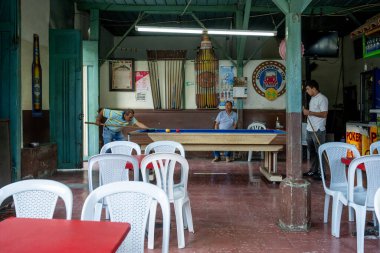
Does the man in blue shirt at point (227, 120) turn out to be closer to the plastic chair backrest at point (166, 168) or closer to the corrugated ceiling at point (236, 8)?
the corrugated ceiling at point (236, 8)

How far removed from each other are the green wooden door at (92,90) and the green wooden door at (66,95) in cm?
118

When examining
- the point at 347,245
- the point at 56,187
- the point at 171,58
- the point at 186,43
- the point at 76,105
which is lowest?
the point at 347,245

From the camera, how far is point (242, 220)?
467cm

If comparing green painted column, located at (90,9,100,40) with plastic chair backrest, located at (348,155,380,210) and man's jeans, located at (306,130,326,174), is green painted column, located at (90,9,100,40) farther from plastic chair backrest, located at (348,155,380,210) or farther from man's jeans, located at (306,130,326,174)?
plastic chair backrest, located at (348,155,380,210)

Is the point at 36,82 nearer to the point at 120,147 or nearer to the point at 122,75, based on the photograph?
the point at 120,147

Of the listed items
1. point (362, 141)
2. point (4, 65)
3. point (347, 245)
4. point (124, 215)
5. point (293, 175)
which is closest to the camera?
point (124, 215)

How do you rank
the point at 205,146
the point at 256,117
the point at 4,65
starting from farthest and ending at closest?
the point at 256,117
the point at 205,146
the point at 4,65

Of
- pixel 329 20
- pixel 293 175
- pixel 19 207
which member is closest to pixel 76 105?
pixel 293 175

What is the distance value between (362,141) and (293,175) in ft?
13.6

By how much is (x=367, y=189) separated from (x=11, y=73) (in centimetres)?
473

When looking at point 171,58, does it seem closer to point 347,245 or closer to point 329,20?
point 329,20

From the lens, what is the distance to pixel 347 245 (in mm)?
3811

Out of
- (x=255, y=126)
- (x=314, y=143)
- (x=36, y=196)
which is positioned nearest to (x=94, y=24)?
(x=255, y=126)

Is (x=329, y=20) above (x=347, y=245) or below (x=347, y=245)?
above
